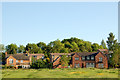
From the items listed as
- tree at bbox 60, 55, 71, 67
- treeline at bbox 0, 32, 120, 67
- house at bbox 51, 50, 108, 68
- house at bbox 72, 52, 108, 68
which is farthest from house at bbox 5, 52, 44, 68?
house at bbox 72, 52, 108, 68

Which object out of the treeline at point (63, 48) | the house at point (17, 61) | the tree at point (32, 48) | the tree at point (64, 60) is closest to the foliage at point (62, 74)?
the tree at point (64, 60)

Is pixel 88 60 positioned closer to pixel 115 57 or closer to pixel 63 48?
pixel 115 57

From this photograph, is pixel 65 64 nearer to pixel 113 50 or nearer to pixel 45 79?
pixel 113 50

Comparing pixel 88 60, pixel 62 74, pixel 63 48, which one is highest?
pixel 63 48

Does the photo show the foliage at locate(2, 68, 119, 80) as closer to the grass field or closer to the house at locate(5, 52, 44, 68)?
the grass field

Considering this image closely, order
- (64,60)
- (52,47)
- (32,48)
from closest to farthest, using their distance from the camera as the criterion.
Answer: (64,60)
(52,47)
(32,48)

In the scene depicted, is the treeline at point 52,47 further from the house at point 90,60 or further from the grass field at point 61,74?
the grass field at point 61,74

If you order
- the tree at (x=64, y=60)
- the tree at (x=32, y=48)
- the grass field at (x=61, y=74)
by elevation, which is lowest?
the grass field at (x=61, y=74)

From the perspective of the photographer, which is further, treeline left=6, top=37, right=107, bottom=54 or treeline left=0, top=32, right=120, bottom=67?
treeline left=6, top=37, right=107, bottom=54

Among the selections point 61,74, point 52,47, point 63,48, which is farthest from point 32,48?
point 61,74

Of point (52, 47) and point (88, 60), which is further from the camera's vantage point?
point (52, 47)

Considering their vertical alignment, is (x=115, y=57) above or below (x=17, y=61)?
above

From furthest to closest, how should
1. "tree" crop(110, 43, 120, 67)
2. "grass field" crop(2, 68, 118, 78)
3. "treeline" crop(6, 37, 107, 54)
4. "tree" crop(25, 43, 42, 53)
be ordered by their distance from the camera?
"tree" crop(25, 43, 42, 53)
"treeline" crop(6, 37, 107, 54)
"tree" crop(110, 43, 120, 67)
"grass field" crop(2, 68, 118, 78)

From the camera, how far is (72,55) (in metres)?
81.2
